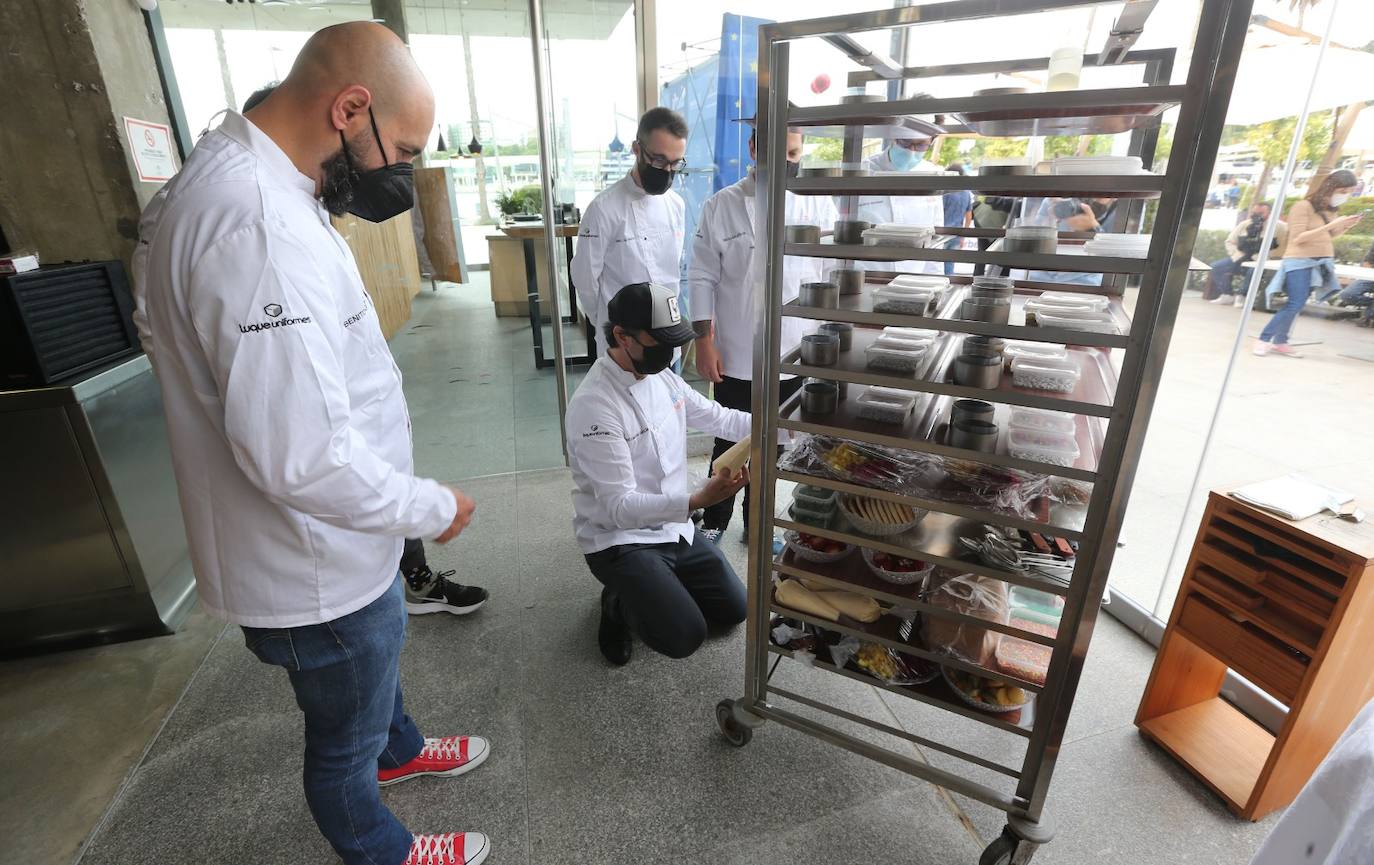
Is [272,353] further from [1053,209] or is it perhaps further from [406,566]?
[1053,209]

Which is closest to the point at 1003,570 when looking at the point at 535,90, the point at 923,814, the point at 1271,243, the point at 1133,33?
the point at 923,814

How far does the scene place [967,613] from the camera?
1.45 metres

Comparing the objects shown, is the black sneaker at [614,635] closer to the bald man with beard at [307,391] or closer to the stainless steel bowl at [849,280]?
the bald man with beard at [307,391]

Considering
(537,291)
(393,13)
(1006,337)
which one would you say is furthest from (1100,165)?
(537,291)

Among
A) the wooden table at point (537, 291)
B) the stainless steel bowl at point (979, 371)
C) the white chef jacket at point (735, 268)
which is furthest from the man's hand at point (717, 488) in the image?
the wooden table at point (537, 291)

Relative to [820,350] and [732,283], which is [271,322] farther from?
[732,283]

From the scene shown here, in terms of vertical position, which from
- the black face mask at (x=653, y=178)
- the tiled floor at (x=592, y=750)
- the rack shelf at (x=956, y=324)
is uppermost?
the black face mask at (x=653, y=178)

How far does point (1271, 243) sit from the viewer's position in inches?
72.1

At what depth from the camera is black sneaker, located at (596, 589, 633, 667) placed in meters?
2.18

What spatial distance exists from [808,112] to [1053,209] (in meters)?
1.43

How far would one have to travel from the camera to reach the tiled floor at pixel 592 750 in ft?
Answer: 5.27

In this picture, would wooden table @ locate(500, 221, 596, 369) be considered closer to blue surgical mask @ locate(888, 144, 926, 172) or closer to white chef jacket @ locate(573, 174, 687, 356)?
white chef jacket @ locate(573, 174, 687, 356)

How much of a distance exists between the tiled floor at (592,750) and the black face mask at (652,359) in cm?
102

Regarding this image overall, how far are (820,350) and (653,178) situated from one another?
5.80ft
